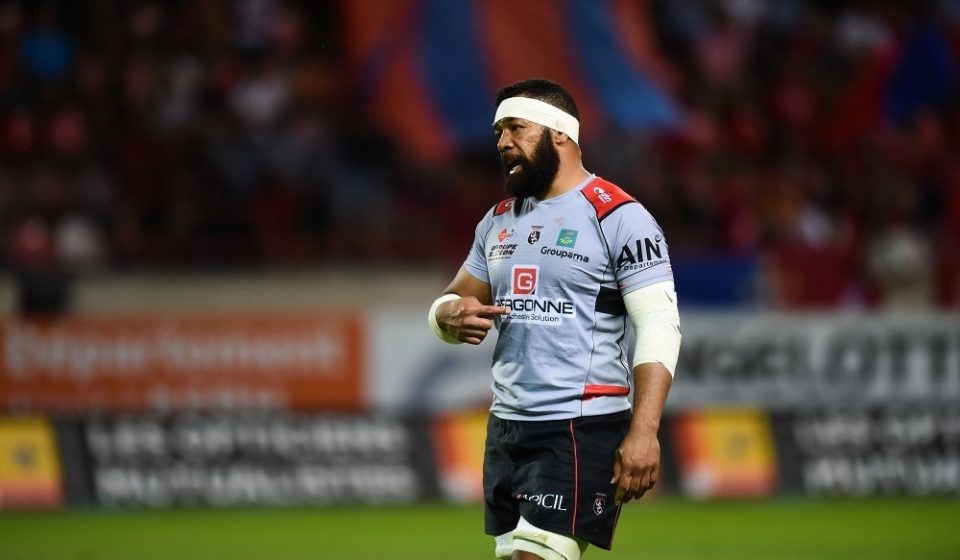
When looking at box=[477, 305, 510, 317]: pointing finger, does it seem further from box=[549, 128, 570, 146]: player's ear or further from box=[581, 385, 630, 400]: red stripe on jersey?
box=[549, 128, 570, 146]: player's ear

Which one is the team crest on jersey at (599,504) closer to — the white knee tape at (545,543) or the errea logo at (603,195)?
the white knee tape at (545,543)

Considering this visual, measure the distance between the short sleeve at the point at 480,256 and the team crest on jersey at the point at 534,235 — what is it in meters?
0.31

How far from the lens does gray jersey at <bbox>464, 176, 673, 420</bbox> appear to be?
5648mm

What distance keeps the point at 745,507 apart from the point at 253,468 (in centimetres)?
461

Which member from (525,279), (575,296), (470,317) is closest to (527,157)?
(525,279)

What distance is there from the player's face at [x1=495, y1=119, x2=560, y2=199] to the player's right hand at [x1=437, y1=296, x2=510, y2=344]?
0.48 meters

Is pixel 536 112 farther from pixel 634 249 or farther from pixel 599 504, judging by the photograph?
pixel 599 504

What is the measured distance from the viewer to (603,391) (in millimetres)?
5715

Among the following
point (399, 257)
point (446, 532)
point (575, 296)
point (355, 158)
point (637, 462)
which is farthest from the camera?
point (355, 158)

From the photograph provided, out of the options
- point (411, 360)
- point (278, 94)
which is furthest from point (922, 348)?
point (278, 94)

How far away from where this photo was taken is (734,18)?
65.2ft

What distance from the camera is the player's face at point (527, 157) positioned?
19.0 ft

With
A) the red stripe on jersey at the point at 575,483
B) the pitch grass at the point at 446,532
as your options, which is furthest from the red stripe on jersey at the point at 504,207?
the pitch grass at the point at 446,532

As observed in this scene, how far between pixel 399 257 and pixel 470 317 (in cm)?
1083
